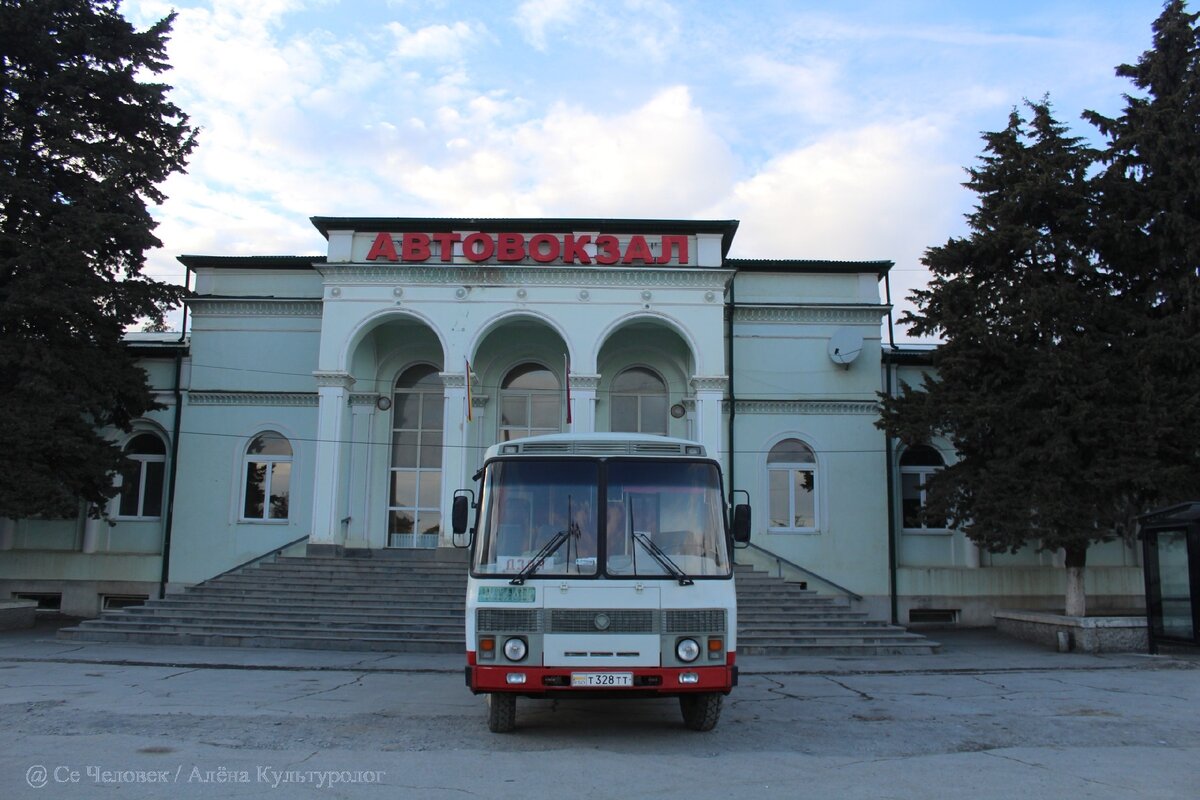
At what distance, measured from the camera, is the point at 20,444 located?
17109 millimetres

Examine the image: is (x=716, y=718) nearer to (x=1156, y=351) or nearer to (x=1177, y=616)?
(x=1177, y=616)

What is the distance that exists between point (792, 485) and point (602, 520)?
47.4 ft

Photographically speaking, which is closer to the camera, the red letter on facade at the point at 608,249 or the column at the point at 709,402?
the column at the point at 709,402

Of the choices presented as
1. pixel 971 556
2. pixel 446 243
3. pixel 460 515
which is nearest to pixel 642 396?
pixel 446 243

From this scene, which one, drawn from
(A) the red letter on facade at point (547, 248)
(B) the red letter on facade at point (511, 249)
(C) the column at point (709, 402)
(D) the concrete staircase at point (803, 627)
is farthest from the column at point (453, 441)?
(D) the concrete staircase at point (803, 627)

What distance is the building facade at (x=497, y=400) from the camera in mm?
21062

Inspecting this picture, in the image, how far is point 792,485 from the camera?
22.0 meters

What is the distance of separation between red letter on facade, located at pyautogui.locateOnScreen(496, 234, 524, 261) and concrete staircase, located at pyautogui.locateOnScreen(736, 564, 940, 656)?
28.4ft

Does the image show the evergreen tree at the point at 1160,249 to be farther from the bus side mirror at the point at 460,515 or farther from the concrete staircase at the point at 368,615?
the bus side mirror at the point at 460,515

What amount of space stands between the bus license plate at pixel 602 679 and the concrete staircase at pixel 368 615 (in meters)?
8.56

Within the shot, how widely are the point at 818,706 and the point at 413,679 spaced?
566cm

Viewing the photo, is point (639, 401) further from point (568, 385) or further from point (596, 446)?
point (596, 446)

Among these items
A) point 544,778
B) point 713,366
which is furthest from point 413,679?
point 713,366

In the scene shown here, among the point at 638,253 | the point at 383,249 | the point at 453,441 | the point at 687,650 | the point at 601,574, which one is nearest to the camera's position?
the point at 687,650
